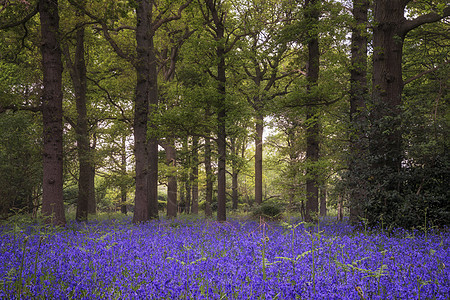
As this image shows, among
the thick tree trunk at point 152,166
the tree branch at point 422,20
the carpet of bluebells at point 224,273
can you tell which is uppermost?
the tree branch at point 422,20

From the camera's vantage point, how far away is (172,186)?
21750 millimetres

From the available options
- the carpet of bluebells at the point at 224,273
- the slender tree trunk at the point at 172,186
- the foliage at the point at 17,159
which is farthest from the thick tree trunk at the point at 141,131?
the slender tree trunk at the point at 172,186

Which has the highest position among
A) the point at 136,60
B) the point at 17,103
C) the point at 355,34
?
the point at 355,34

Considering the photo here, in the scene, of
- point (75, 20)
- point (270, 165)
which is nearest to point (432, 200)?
point (75, 20)

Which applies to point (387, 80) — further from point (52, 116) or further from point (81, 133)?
point (81, 133)

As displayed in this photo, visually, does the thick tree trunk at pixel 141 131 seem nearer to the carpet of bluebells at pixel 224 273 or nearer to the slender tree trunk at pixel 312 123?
the carpet of bluebells at pixel 224 273

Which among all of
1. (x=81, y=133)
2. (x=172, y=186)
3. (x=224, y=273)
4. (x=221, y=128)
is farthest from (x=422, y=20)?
(x=172, y=186)

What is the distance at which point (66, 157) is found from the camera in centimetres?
1680

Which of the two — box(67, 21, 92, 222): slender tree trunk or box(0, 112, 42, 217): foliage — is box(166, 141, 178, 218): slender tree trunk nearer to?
box(67, 21, 92, 222): slender tree trunk

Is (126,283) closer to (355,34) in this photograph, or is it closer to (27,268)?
(27,268)

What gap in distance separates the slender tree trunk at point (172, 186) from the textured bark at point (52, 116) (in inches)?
348

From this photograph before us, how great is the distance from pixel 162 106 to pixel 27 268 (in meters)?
10.6

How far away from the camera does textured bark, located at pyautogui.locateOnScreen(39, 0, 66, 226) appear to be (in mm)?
10062

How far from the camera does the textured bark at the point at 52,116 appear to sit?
10.1 m
